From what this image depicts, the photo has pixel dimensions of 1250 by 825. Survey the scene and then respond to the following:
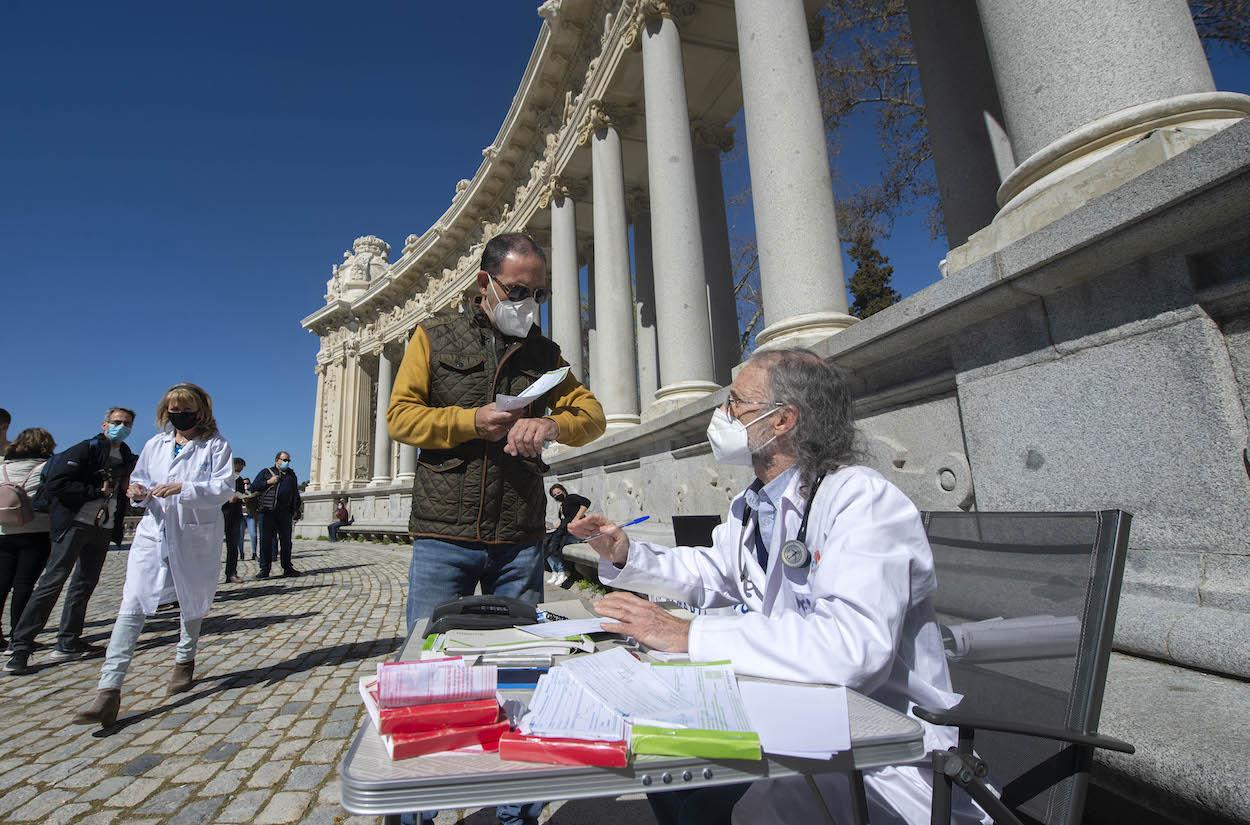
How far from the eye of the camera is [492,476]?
8.27ft

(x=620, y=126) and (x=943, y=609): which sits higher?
(x=620, y=126)

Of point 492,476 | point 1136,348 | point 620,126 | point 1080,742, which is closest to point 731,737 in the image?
point 1080,742

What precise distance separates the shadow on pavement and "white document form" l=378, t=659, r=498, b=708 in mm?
4141

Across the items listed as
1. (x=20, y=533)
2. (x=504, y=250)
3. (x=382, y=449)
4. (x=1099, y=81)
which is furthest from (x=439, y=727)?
(x=382, y=449)

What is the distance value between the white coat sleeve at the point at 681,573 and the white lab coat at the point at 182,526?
377 centimetres

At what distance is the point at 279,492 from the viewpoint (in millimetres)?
11492

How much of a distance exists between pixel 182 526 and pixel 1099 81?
6.47 meters

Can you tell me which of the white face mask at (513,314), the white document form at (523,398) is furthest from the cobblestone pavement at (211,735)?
the white face mask at (513,314)

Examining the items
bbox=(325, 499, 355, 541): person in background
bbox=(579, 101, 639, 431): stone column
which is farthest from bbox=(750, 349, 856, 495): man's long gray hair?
bbox=(325, 499, 355, 541): person in background

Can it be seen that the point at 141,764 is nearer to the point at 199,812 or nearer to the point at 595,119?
the point at 199,812

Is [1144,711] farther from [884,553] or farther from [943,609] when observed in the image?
[884,553]

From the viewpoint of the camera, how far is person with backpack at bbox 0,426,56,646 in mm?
5355

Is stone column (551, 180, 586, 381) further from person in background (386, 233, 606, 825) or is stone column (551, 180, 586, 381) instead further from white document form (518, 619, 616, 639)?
white document form (518, 619, 616, 639)

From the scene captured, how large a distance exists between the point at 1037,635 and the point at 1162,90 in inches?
121
